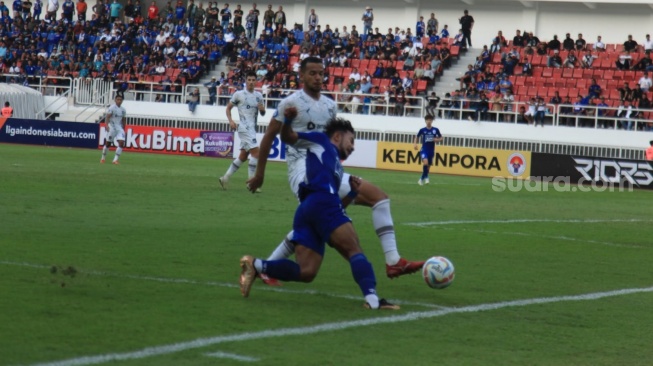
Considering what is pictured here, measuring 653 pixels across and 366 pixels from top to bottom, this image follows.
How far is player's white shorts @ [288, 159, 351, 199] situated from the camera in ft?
31.0

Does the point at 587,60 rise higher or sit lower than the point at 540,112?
higher

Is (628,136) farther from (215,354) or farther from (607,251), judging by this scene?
(215,354)

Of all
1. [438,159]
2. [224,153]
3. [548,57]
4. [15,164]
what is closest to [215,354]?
[15,164]

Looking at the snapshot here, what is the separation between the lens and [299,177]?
9.64m

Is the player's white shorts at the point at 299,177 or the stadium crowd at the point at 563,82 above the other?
the stadium crowd at the point at 563,82

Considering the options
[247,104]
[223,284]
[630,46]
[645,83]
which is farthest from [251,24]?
[223,284]

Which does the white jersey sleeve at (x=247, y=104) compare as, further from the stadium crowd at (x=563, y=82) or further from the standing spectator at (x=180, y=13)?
the standing spectator at (x=180, y=13)

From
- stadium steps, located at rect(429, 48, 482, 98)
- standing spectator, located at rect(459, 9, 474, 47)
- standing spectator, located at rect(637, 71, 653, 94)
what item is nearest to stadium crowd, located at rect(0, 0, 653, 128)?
standing spectator, located at rect(637, 71, 653, 94)

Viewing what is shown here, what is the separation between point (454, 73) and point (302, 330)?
3991 cm

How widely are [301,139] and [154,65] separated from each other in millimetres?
43415

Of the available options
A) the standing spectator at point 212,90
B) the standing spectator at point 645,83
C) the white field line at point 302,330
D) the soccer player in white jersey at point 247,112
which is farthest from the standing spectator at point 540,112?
the white field line at point 302,330

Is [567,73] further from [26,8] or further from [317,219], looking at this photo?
[317,219]

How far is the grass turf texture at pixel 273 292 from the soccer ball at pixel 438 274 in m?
0.16

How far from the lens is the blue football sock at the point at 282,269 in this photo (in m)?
8.41
